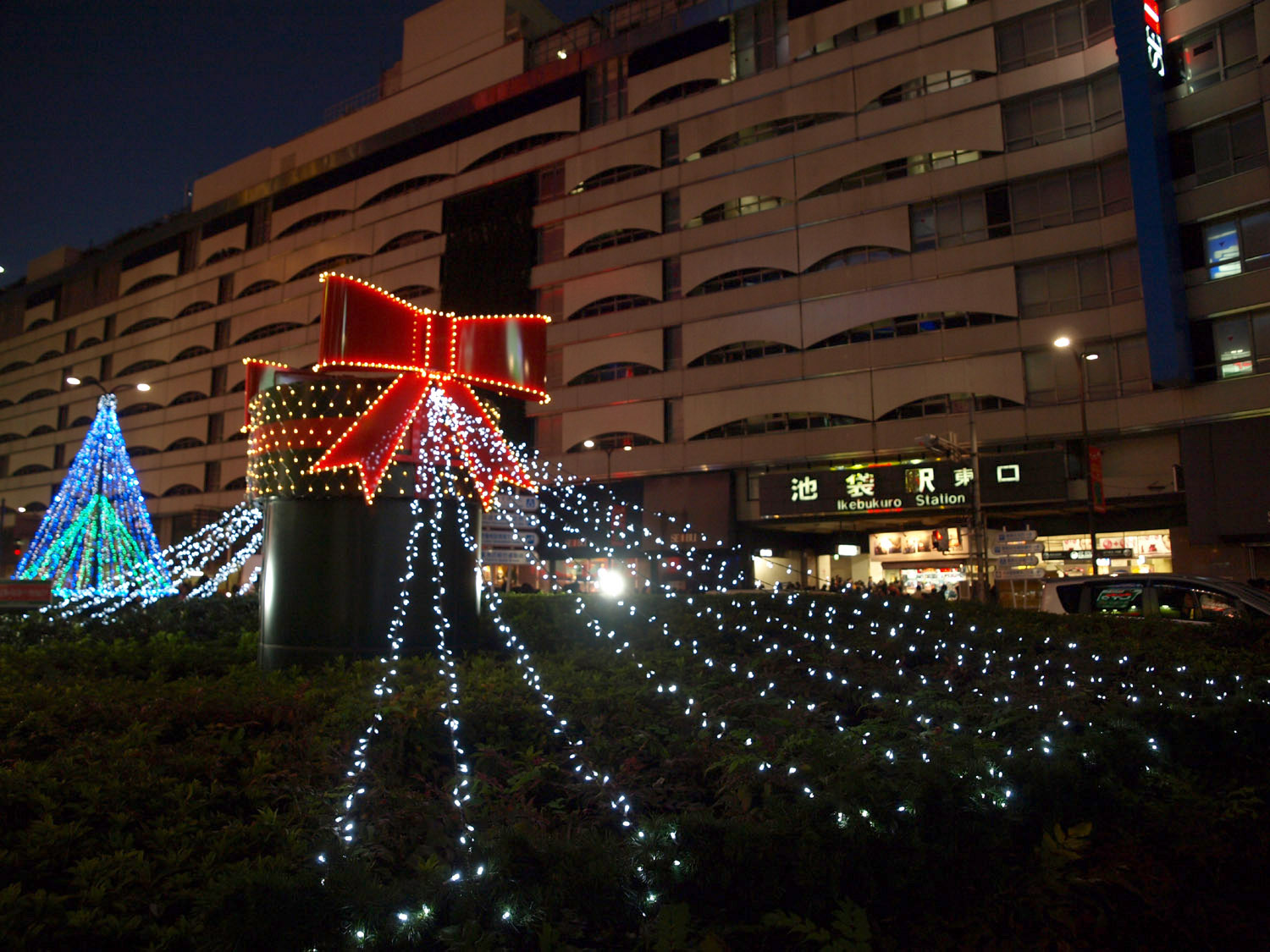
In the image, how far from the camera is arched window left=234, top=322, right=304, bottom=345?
1905 inches

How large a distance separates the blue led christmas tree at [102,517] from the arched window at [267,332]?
29271 millimetres

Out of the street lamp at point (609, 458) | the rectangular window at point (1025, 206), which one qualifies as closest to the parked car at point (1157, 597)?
the rectangular window at point (1025, 206)

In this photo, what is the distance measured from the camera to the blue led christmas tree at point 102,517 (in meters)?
19.6

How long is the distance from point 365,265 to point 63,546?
2800 cm

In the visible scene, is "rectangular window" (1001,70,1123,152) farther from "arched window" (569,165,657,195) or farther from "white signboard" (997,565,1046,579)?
"white signboard" (997,565,1046,579)

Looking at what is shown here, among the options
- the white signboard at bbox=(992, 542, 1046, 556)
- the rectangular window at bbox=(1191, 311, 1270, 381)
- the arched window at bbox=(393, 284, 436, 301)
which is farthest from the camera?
the arched window at bbox=(393, 284, 436, 301)

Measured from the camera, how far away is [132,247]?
193ft

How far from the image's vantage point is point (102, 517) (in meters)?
19.9

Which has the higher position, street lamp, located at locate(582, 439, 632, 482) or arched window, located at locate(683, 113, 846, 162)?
arched window, located at locate(683, 113, 846, 162)

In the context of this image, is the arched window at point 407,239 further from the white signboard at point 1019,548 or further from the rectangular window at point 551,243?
the white signboard at point 1019,548

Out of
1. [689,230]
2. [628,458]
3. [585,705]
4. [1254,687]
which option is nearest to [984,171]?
[689,230]

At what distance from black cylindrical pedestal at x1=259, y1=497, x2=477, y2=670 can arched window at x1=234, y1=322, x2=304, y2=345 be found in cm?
4254

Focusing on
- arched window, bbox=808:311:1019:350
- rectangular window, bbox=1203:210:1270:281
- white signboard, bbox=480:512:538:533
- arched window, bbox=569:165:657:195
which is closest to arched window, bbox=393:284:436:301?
arched window, bbox=569:165:657:195

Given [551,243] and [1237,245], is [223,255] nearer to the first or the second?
[551,243]
